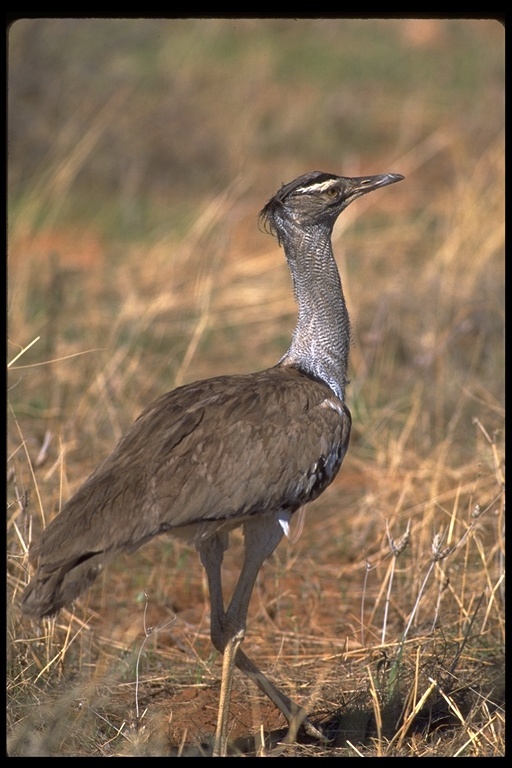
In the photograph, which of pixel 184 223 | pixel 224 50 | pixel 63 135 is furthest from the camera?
pixel 224 50

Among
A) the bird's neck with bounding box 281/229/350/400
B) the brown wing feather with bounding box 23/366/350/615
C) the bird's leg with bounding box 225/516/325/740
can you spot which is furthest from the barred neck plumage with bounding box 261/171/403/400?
the bird's leg with bounding box 225/516/325/740

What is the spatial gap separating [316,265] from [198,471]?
985mm

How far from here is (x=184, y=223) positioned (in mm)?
8680

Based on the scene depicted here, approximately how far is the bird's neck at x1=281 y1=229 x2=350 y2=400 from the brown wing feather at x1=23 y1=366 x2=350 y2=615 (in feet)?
0.52

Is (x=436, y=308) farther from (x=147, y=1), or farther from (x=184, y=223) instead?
(x=147, y=1)

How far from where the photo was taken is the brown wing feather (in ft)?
10.0

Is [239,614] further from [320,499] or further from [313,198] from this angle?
[320,499]

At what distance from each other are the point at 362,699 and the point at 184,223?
5491 millimetres

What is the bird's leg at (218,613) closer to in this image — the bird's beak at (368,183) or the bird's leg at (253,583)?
the bird's leg at (253,583)

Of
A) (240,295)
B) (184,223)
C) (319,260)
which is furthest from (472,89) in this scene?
(319,260)

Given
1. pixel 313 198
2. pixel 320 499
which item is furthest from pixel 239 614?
pixel 320 499

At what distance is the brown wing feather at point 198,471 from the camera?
3.05 meters

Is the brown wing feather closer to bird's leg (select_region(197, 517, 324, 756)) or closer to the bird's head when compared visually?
bird's leg (select_region(197, 517, 324, 756))

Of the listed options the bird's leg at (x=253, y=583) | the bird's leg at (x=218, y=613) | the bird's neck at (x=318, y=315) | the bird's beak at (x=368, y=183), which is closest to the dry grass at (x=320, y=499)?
the bird's leg at (x=253, y=583)
